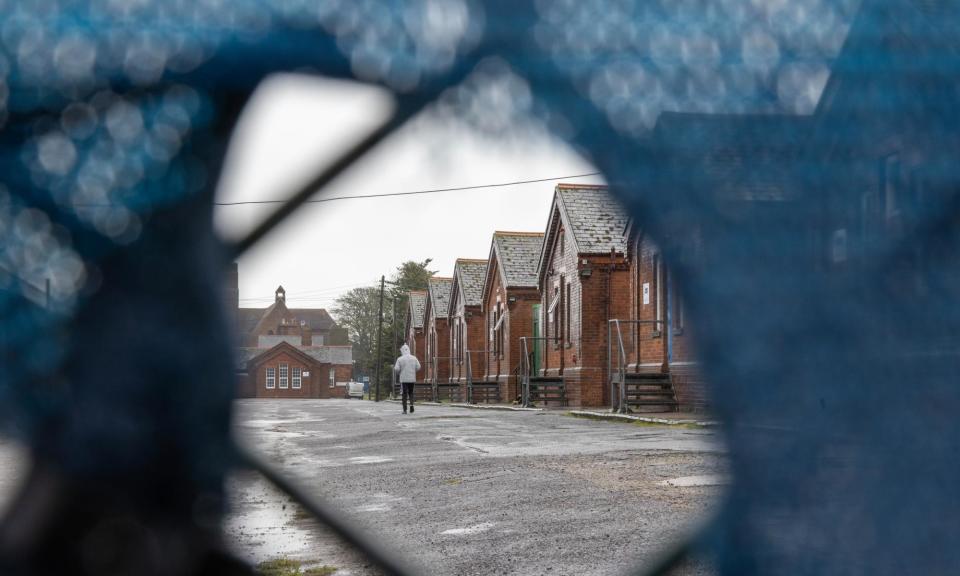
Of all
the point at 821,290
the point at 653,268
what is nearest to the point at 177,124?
the point at 653,268

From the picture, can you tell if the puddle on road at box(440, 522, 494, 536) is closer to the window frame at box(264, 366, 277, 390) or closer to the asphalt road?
the asphalt road

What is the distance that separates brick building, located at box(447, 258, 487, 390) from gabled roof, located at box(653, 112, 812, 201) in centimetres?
2994

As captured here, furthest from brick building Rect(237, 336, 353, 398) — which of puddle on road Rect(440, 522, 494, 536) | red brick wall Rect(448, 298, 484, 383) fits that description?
red brick wall Rect(448, 298, 484, 383)

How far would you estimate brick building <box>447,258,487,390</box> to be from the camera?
106ft

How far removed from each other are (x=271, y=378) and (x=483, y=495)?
4.36 meters

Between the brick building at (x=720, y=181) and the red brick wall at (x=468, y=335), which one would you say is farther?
the red brick wall at (x=468, y=335)

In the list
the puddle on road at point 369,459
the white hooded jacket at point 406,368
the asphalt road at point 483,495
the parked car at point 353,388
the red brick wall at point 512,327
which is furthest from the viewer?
the red brick wall at point 512,327

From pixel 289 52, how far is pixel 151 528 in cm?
38

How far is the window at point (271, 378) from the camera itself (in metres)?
0.83

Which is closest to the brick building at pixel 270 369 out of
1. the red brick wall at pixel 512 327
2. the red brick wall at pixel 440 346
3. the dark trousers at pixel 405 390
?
the dark trousers at pixel 405 390

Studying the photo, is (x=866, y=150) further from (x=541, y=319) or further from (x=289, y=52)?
(x=541, y=319)

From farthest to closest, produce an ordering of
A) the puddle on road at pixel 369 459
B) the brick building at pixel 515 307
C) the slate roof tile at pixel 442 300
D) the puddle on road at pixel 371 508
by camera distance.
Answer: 1. the slate roof tile at pixel 442 300
2. the brick building at pixel 515 307
3. the puddle on road at pixel 369 459
4. the puddle on road at pixel 371 508

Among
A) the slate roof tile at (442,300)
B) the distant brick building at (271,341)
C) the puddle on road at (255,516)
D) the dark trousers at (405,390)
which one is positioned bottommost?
the dark trousers at (405,390)

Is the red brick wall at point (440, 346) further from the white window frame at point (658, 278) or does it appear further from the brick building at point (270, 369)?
the white window frame at point (658, 278)
